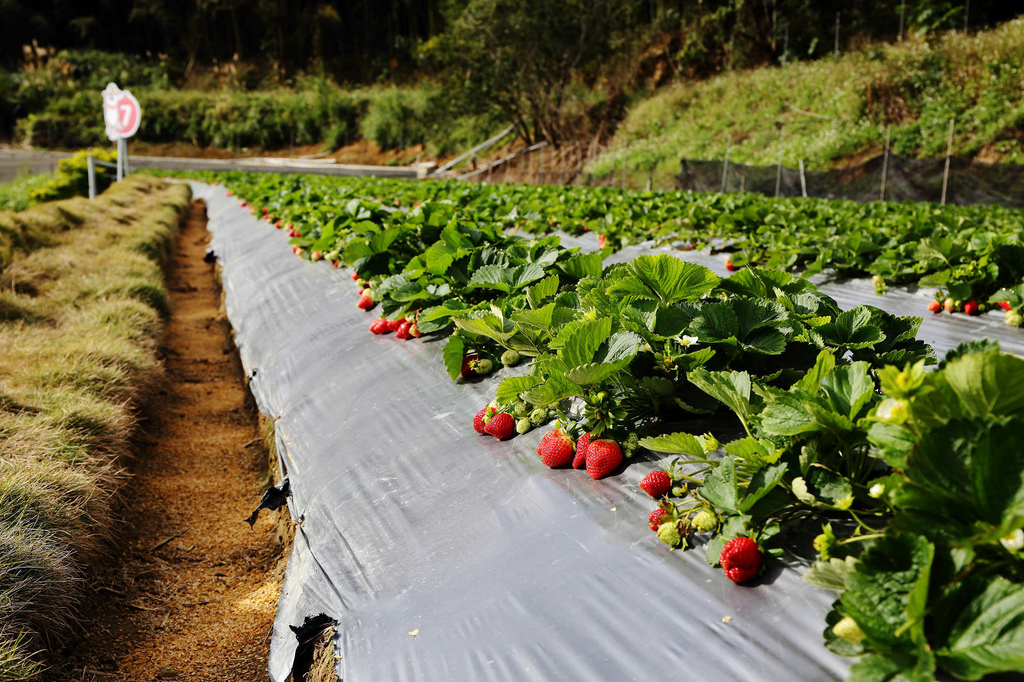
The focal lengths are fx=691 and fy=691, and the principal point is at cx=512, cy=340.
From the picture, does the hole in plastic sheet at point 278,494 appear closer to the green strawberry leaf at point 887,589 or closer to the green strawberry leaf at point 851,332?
the green strawberry leaf at point 851,332

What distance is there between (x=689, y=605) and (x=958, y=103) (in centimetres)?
1953

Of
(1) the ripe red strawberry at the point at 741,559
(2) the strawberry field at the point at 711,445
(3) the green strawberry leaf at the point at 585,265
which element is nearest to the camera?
(2) the strawberry field at the point at 711,445

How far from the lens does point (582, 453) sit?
1765 millimetres

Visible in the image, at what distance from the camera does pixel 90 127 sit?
35.0 meters

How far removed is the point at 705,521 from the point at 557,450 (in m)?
0.55

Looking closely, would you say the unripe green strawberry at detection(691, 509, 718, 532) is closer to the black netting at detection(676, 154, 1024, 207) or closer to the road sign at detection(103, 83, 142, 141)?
the black netting at detection(676, 154, 1024, 207)

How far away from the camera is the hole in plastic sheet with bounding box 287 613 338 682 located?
5.91 feet

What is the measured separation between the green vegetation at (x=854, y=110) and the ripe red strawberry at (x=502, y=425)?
53.2ft

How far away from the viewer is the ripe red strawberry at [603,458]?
169cm

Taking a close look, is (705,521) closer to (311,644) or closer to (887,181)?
(311,644)

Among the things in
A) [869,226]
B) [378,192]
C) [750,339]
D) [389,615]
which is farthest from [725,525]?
[378,192]

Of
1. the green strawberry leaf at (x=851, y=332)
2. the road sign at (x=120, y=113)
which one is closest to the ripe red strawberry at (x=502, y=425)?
the green strawberry leaf at (x=851, y=332)

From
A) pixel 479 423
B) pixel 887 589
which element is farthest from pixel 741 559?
pixel 479 423

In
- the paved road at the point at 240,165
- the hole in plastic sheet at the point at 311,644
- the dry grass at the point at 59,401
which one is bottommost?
the hole in plastic sheet at the point at 311,644
